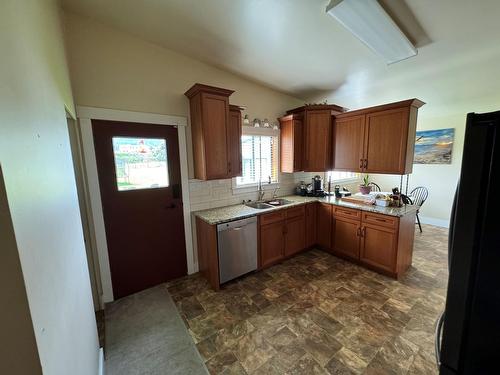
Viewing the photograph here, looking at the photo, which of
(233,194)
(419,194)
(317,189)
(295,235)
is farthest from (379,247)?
(419,194)

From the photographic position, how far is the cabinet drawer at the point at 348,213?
301cm

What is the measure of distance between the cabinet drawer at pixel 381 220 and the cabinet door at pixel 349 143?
784 millimetres

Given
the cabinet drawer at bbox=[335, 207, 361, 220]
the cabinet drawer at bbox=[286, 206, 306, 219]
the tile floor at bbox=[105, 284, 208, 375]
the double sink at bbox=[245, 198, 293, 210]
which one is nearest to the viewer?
the tile floor at bbox=[105, 284, 208, 375]

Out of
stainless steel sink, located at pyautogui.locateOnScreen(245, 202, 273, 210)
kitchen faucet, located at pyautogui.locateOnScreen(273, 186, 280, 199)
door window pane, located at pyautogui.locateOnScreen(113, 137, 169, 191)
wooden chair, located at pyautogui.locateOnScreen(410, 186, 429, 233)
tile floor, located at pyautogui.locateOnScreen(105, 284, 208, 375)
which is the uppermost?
door window pane, located at pyautogui.locateOnScreen(113, 137, 169, 191)

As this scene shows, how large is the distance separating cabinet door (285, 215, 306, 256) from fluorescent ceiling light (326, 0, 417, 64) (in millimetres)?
2371

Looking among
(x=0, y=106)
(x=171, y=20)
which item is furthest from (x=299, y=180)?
(x=0, y=106)

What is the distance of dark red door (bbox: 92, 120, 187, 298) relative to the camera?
7.48 feet

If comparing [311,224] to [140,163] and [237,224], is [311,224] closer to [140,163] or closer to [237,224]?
[237,224]

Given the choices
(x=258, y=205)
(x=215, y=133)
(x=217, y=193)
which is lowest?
(x=258, y=205)

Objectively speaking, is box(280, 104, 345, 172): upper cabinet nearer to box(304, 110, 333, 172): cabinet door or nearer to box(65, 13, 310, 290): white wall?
box(304, 110, 333, 172): cabinet door

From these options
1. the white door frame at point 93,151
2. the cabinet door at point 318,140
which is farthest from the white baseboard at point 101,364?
the cabinet door at point 318,140

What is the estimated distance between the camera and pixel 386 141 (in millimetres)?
2930

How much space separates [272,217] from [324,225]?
1.09 m

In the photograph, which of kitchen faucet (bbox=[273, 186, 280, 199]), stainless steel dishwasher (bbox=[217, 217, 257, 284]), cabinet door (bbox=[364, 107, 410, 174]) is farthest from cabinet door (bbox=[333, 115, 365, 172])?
stainless steel dishwasher (bbox=[217, 217, 257, 284])
